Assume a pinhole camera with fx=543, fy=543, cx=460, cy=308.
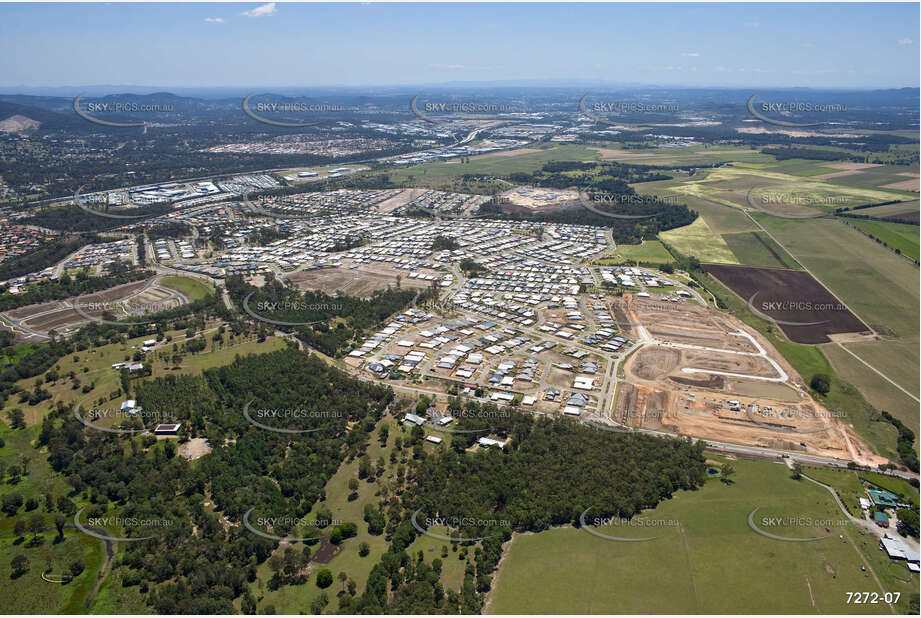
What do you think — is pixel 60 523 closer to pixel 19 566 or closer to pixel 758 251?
pixel 19 566

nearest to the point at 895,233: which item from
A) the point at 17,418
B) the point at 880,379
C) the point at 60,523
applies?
the point at 880,379

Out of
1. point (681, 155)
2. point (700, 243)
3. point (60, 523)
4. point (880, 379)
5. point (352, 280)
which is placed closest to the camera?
point (60, 523)

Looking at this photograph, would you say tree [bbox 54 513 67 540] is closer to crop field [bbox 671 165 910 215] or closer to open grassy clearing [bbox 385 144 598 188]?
open grassy clearing [bbox 385 144 598 188]

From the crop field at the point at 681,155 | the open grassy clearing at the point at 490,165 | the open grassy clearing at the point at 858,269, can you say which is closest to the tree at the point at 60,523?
the open grassy clearing at the point at 858,269

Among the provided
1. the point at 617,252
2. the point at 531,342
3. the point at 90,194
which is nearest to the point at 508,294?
the point at 531,342

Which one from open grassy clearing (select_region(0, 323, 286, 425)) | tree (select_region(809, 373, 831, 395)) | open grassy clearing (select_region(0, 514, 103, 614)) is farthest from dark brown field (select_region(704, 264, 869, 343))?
open grassy clearing (select_region(0, 514, 103, 614))

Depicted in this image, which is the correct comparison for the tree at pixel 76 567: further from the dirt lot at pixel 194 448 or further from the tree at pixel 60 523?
the dirt lot at pixel 194 448
